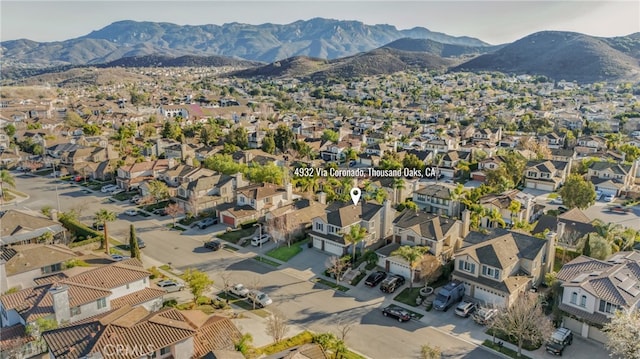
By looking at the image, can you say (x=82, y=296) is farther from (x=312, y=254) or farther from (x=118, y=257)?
(x=312, y=254)

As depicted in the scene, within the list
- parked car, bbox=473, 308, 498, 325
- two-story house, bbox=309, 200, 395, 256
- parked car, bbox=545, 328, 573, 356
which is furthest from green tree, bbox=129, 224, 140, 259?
parked car, bbox=545, 328, 573, 356

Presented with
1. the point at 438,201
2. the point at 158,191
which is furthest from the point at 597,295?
the point at 158,191

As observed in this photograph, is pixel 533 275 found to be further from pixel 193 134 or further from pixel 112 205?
pixel 193 134

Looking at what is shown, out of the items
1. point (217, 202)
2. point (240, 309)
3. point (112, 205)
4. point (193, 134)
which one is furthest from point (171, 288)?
point (193, 134)

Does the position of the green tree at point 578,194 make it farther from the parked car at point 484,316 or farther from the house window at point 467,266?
the parked car at point 484,316

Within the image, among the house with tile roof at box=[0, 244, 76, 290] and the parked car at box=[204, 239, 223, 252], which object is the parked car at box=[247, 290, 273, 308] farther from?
the house with tile roof at box=[0, 244, 76, 290]

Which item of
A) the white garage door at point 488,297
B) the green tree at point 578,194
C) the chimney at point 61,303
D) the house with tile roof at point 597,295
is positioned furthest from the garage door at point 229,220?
the green tree at point 578,194
